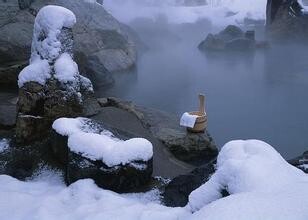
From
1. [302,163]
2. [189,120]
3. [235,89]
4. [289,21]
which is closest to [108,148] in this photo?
[189,120]

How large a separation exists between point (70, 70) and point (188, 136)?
6.53ft

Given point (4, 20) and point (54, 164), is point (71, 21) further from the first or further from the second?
point (4, 20)

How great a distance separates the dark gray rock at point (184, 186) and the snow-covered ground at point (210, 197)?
0.15 meters

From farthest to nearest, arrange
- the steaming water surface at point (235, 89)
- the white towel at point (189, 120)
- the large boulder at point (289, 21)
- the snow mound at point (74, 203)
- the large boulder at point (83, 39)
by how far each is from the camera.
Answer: the large boulder at point (289, 21), the large boulder at point (83, 39), the steaming water surface at point (235, 89), the white towel at point (189, 120), the snow mound at point (74, 203)

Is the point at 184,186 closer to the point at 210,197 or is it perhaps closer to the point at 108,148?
the point at 108,148

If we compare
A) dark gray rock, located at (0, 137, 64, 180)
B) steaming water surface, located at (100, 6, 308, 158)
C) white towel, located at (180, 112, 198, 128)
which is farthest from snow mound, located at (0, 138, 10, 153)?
steaming water surface, located at (100, 6, 308, 158)

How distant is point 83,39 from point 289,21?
16436 millimetres

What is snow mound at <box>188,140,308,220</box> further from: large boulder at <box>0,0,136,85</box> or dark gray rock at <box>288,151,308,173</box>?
large boulder at <box>0,0,136,85</box>

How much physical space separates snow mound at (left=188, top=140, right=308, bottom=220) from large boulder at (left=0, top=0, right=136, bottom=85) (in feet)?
22.4

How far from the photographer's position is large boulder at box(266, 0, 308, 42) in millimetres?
23938

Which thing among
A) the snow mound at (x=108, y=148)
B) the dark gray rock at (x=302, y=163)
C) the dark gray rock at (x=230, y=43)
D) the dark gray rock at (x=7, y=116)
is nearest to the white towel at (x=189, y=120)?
the snow mound at (x=108, y=148)

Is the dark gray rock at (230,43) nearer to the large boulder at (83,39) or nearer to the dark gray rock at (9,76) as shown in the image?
the large boulder at (83,39)

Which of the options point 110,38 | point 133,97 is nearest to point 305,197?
point 133,97

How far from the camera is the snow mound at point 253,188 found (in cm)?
215
